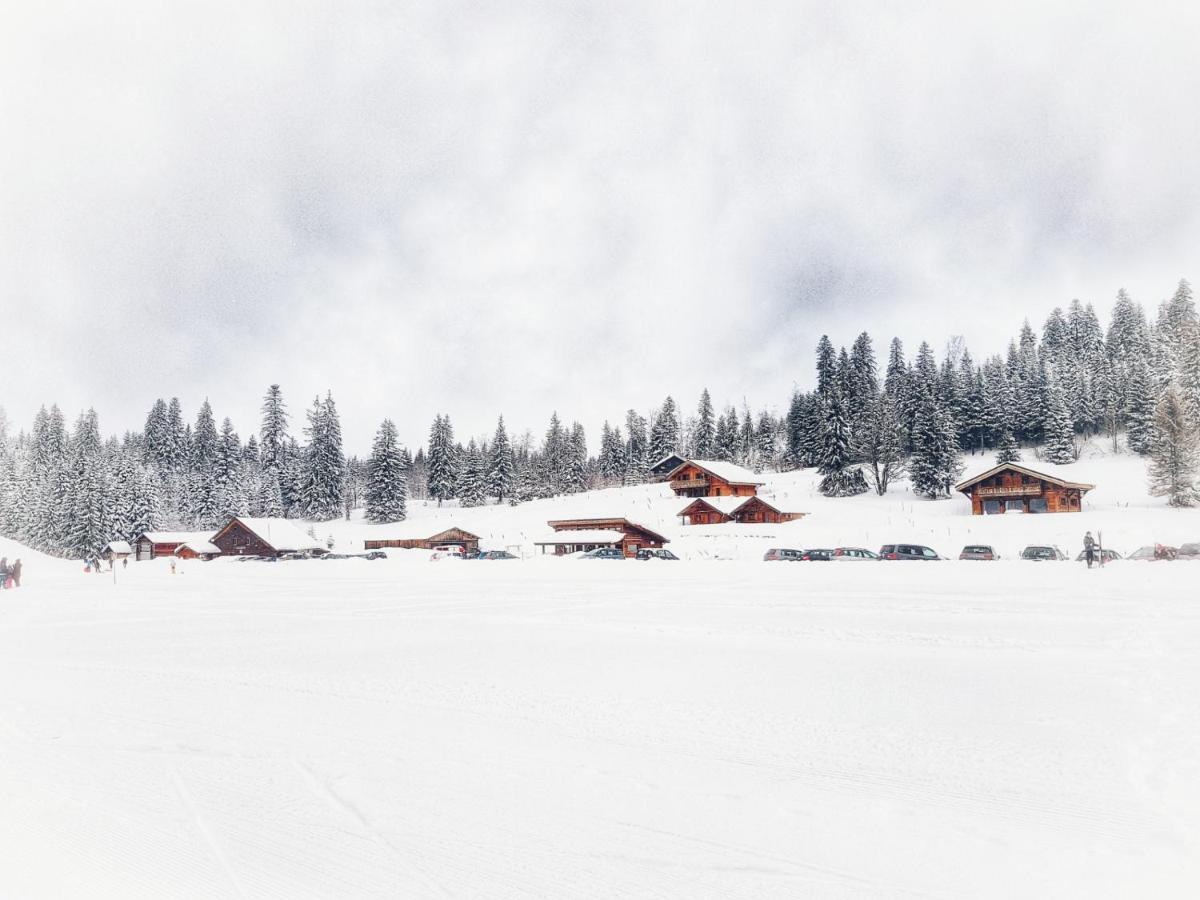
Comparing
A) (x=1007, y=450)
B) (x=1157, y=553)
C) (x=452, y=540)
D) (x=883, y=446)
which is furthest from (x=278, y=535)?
(x=1007, y=450)

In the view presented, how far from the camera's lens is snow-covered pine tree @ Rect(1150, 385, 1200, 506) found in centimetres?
6009

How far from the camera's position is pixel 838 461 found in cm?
8525

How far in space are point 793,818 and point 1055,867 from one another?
6.48 feet

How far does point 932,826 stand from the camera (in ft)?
20.1

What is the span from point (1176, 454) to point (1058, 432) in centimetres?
2860

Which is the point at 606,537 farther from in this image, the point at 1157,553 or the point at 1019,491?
the point at 1157,553

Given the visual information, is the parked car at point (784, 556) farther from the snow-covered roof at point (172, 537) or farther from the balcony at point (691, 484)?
the snow-covered roof at point (172, 537)

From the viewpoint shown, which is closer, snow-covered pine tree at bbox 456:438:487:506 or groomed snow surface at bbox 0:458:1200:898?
groomed snow surface at bbox 0:458:1200:898

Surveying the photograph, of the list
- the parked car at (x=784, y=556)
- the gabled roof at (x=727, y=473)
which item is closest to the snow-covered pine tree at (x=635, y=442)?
the gabled roof at (x=727, y=473)

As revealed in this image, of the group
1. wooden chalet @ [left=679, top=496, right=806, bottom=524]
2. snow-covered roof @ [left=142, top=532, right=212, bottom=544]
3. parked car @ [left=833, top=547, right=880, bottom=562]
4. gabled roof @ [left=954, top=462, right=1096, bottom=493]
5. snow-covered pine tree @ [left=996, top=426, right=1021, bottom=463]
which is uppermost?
snow-covered pine tree @ [left=996, top=426, right=1021, bottom=463]

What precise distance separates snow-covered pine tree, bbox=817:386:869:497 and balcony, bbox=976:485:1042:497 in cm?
1915

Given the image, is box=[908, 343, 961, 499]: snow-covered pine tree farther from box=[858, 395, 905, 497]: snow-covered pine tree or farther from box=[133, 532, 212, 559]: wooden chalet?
box=[133, 532, 212, 559]: wooden chalet

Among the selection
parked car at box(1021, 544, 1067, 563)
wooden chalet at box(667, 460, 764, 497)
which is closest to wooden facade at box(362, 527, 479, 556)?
wooden chalet at box(667, 460, 764, 497)

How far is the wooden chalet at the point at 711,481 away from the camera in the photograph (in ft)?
286
